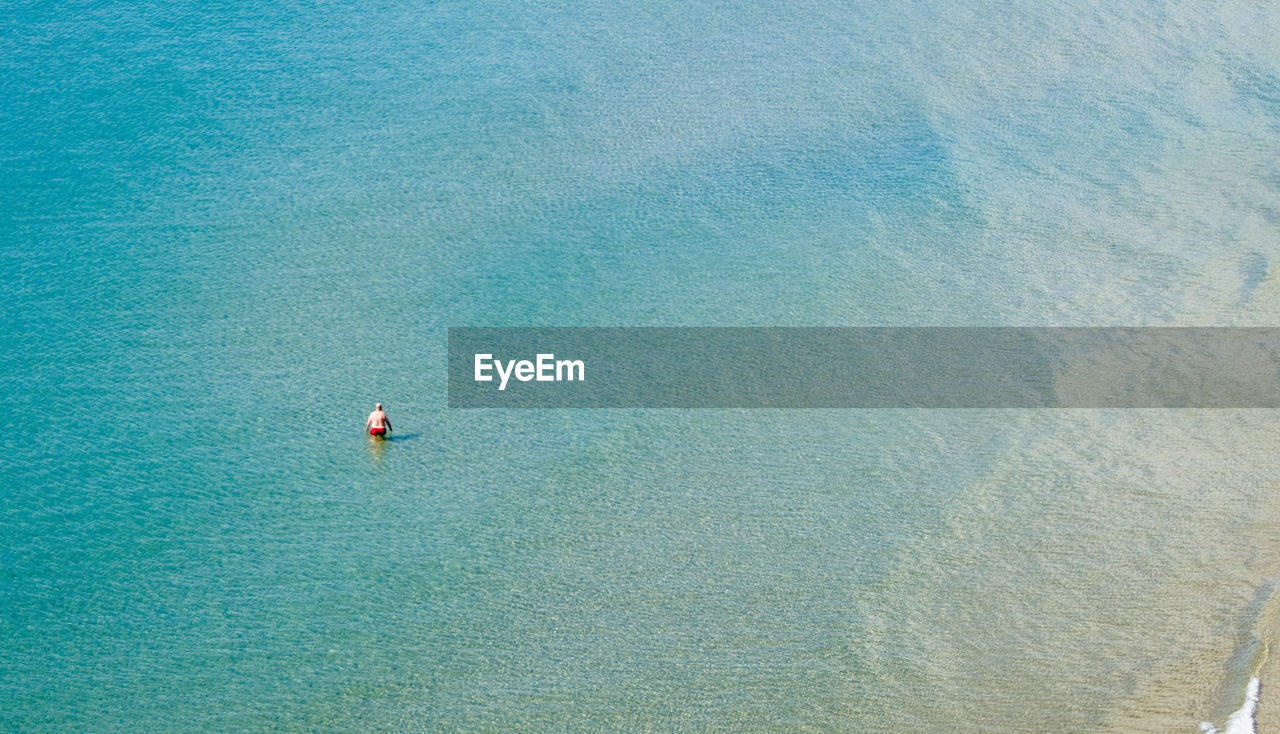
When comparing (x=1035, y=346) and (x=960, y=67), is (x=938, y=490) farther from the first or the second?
(x=960, y=67)

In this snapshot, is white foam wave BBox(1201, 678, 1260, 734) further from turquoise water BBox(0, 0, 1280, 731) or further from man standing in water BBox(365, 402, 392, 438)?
man standing in water BBox(365, 402, 392, 438)

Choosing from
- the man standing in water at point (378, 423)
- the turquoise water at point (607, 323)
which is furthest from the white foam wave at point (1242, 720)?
the man standing in water at point (378, 423)

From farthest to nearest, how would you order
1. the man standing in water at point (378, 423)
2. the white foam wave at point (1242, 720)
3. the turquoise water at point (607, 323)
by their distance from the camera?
the man standing in water at point (378, 423), the turquoise water at point (607, 323), the white foam wave at point (1242, 720)

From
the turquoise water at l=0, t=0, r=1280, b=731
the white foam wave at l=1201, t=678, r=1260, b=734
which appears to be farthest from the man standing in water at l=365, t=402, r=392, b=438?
the white foam wave at l=1201, t=678, r=1260, b=734

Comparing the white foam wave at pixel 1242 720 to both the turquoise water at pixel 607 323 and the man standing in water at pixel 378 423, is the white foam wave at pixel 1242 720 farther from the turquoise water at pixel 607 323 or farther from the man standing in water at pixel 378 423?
the man standing in water at pixel 378 423

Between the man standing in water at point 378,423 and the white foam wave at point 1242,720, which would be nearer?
the white foam wave at point 1242,720

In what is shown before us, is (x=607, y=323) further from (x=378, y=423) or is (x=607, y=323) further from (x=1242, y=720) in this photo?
(x=1242, y=720)

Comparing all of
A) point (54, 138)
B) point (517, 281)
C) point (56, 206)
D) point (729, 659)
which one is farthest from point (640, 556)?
point (54, 138)

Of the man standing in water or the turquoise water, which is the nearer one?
the turquoise water

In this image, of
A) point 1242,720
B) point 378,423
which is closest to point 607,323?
point 378,423
